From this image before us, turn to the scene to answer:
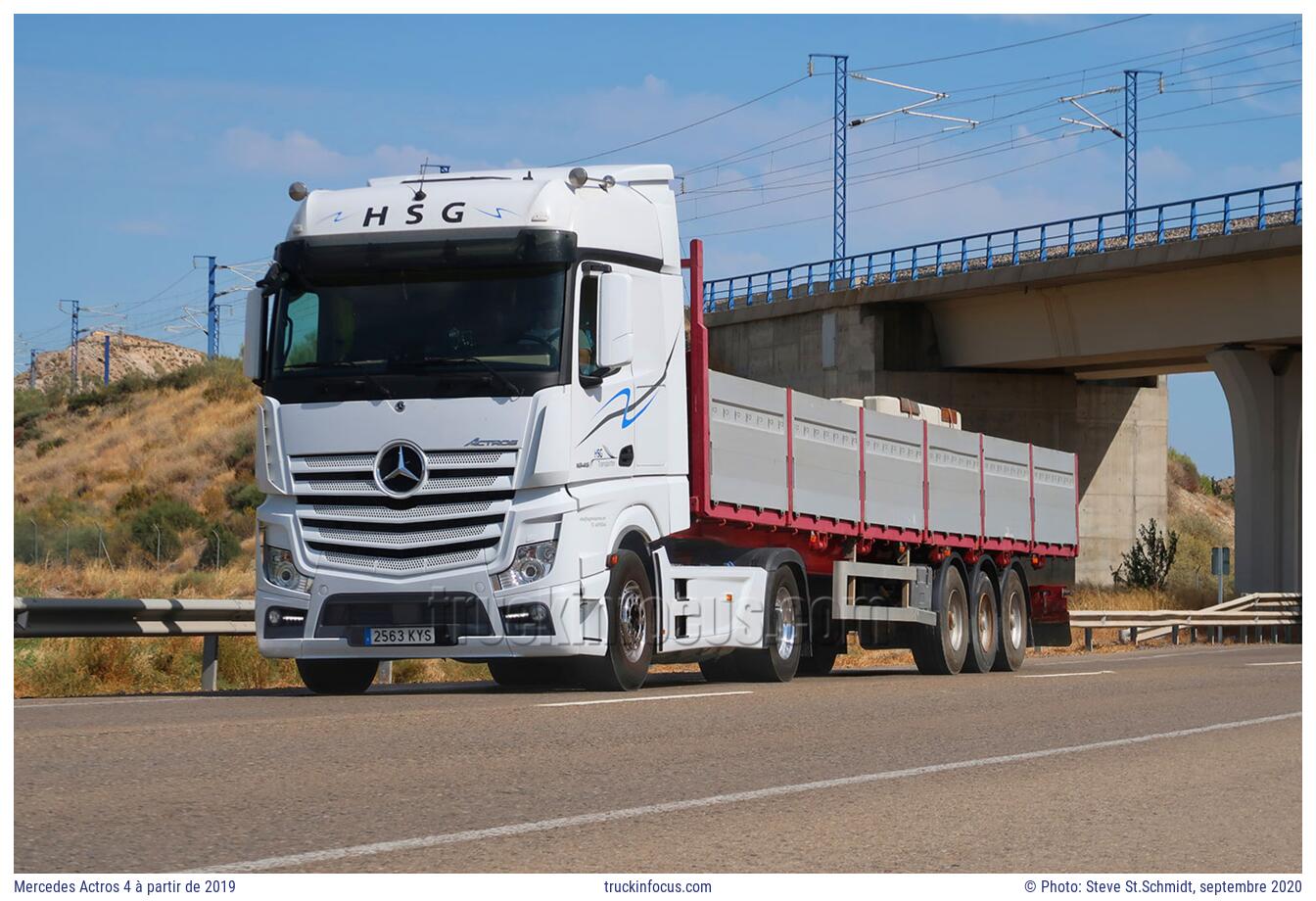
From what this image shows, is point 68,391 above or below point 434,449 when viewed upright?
above

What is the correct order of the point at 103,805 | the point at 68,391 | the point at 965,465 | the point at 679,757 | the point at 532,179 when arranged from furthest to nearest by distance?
the point at 68,391
the point at 965,465
the point at 532,179
the point at 679,757
the point at 103,805

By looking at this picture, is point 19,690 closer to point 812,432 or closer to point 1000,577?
point 812,432

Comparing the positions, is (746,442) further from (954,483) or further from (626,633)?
(954,483)

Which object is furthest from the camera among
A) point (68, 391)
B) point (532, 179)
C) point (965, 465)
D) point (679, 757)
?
point (68, 391)

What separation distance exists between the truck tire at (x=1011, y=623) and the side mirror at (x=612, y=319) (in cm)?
923

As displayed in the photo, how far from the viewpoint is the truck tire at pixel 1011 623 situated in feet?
71.4

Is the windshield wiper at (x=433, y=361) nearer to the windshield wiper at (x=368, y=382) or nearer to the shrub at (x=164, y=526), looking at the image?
the windshield wiper at (x=368, y=382)

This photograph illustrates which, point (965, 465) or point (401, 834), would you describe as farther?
point (965, 465)

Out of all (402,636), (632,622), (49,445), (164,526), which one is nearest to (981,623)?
(632,622)

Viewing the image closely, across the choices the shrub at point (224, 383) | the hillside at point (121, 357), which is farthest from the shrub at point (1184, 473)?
the hillside at point (121, 357)

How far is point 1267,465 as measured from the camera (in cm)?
4562
